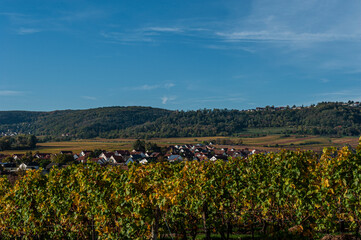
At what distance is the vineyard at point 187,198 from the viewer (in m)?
11.4

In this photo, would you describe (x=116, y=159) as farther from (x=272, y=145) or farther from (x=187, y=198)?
(x=187, y=198)

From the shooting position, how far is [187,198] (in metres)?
16.0

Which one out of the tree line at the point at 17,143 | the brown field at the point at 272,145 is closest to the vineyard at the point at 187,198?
the brown field at the point at 272,145

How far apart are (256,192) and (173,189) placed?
6666 mm

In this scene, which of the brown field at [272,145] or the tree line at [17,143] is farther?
the brown field at [272,145]

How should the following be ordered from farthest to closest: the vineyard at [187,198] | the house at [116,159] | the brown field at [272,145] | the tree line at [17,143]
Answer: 1. the brown field at [272,145]
2. the tree line at [17,143]
3. the house at [116,159]
4. the vineyard at [187,198]

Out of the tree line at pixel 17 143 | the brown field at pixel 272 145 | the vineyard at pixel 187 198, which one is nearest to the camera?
the vineyard at pixel 187 198

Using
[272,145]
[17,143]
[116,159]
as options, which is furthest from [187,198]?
[17,143]

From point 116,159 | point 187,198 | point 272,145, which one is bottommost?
point 116,159

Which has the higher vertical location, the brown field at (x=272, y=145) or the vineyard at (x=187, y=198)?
the vineyard at (x=187, y=198)

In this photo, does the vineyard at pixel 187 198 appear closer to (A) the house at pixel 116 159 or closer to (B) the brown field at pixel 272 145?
(A) the house at pixel 116 159

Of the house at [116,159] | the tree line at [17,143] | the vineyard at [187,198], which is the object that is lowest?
the house at [116,159]

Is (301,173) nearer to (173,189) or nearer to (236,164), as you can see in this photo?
(236,164)

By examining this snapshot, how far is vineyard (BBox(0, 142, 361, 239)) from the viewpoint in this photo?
11406mm
